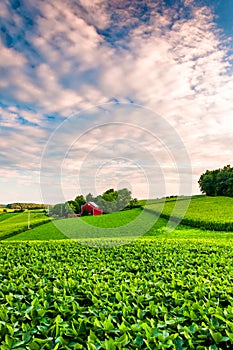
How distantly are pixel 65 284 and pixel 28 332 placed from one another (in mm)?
1202

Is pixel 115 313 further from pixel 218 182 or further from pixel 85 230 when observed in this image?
pixel 218 182

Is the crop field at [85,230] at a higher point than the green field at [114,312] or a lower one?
higher

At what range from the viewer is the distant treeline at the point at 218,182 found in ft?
133

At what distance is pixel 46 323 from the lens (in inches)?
92.7

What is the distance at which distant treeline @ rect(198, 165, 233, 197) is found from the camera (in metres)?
40.4

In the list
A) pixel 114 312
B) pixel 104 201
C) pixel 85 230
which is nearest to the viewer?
pixel 114 312

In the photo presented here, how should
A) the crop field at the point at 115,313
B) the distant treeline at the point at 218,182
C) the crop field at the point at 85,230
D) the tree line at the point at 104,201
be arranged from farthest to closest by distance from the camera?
the distant treeline at the point at 218,182 < the tree line at the point at 104,201 < the crop field at the point at 85,230 < the crop field at the point at 115,313

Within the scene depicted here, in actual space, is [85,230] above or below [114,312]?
above

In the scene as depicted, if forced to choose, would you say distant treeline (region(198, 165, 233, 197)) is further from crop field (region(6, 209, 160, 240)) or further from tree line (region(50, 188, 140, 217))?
tree line (region(50, 188, 140, 217))

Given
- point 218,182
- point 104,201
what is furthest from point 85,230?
point 218,182

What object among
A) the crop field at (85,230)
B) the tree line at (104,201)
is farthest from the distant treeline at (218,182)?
the tree line at (104,201)

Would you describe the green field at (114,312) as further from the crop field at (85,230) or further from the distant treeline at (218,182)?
the distant treeline at (218,182)

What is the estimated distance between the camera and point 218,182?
42.5 meters

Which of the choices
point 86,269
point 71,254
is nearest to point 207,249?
point 71,254
